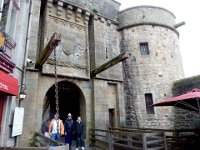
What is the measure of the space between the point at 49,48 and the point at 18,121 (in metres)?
3.05

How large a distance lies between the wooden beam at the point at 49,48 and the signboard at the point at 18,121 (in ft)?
6.87

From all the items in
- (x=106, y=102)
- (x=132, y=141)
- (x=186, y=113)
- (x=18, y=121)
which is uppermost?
(x=106, y=102)

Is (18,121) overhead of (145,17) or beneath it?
beneath

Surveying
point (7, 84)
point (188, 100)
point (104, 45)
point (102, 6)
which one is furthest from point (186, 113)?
point (7, 84)

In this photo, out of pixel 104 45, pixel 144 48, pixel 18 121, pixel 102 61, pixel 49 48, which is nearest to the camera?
pixel 49 48

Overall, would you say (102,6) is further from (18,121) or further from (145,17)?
(18,121)

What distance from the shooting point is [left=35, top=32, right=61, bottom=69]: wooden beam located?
494cm

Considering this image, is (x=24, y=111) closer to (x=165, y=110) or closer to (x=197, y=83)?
(x=165, y=110)

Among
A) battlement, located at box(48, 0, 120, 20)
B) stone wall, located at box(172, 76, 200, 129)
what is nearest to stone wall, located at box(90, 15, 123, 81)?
battlement, located at box(48, 0, 120, 20)

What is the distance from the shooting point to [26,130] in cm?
736

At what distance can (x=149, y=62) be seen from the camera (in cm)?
1104

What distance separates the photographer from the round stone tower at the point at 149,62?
10312mm

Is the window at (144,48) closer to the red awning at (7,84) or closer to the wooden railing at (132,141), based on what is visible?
the wooden railing at (132,141)

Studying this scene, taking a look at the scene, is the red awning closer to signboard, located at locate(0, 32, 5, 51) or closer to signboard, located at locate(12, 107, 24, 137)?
signboard, located at locate(0, 32, 5, 51)
